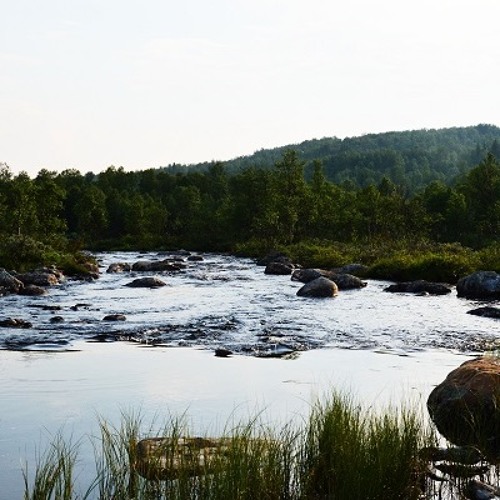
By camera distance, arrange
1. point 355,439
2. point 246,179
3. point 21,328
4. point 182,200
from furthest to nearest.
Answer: point 182,200 < point 246,179 < point 21,328 < point 355,439

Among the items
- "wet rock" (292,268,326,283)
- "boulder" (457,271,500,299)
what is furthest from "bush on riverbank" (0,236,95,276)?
"boulder" (457,271,500,299)

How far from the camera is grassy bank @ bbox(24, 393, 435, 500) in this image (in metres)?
5.85

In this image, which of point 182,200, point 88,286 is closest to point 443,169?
point 182,200

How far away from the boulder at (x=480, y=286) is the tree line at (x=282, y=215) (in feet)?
81.5

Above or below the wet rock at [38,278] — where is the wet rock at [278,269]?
below

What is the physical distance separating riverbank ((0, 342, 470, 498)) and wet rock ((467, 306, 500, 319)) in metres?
6.43

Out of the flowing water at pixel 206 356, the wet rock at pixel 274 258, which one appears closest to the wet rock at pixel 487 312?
the flowing water at pixel 206 356

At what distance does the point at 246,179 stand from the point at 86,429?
67.4 m

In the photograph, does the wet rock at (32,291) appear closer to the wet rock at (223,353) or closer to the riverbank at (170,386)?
the riverbank at (170,386)

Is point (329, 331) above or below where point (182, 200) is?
below

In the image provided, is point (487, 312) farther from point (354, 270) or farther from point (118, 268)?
point (118, 268)

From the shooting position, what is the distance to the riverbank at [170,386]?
9349 mm

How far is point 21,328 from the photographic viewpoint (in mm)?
18500

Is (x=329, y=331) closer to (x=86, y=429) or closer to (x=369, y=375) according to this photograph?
(x=369, y=375)
